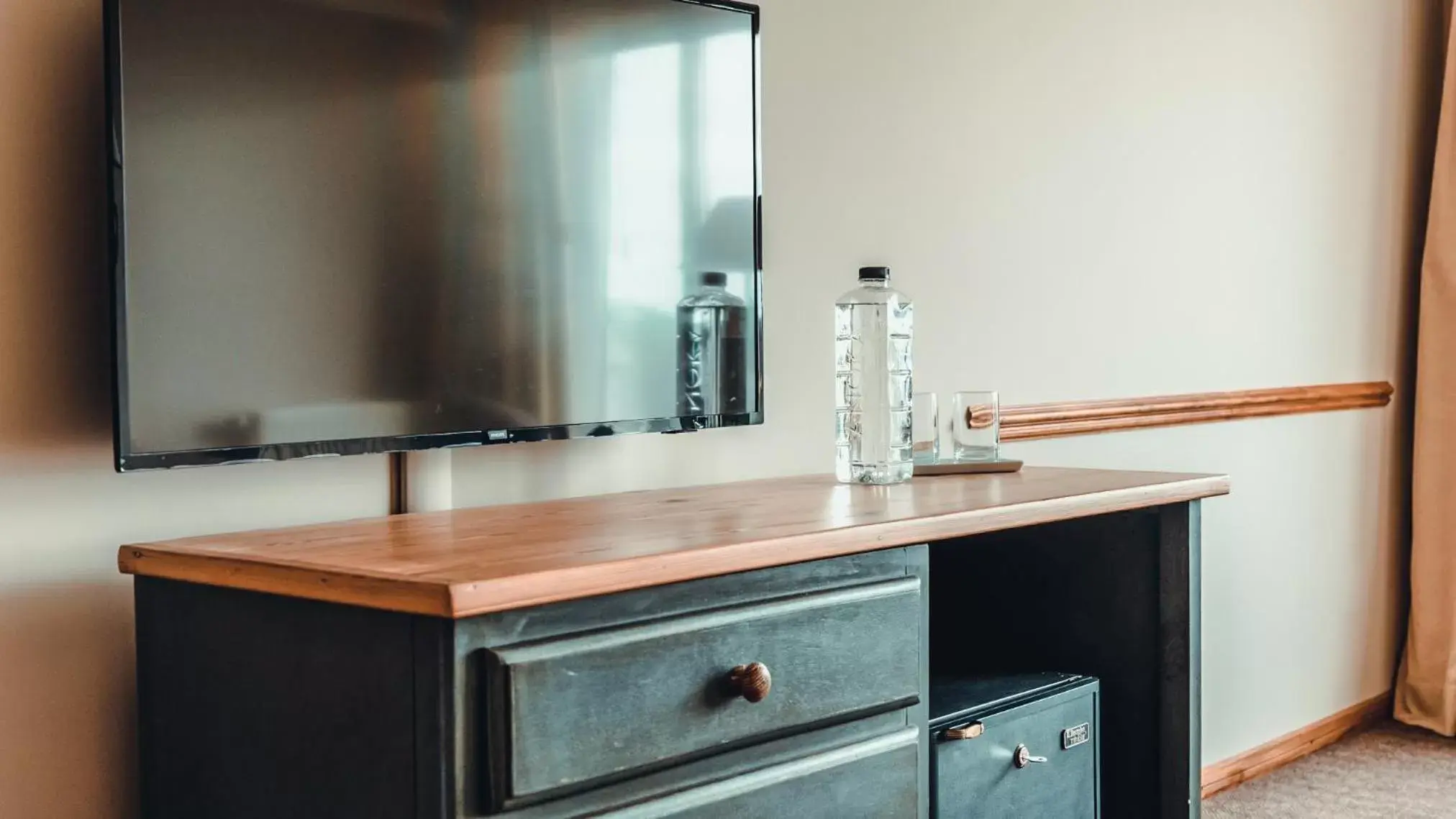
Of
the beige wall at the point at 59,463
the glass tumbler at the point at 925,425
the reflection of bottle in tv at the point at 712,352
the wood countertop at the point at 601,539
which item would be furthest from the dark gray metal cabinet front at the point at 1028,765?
the beige wall at the point at 59,463

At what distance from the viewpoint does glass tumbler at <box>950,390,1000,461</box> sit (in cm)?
196

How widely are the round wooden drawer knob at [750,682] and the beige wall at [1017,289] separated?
0.53 m

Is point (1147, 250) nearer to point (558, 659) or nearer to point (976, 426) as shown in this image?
point (976, 426)

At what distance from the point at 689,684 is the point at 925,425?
33.0 inches

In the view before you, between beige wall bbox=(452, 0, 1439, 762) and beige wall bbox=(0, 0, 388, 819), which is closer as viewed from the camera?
beige wall bbox=(0, 0, 388, 819)

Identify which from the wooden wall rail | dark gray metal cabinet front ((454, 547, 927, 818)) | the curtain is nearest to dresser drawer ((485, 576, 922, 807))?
dark gray metal cabinet front ((454, 547, 927, 818))

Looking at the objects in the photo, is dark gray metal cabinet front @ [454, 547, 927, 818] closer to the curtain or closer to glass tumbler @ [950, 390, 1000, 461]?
glass tumbler @ [950, 390, 1000, 461]

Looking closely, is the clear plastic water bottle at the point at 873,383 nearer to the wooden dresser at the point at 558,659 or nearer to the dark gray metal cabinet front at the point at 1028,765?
the wooden dresser at the point at 558,659

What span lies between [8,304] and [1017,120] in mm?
1654

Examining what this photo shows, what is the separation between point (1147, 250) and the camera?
2703 millimetres

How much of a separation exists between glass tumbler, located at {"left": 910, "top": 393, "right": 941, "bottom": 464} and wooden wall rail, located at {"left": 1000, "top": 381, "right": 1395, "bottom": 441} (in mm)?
461

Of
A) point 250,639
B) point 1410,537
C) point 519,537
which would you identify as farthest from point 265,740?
point 1410,537

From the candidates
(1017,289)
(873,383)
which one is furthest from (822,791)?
(1017,289)

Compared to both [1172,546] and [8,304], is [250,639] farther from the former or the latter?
[1172,546]
